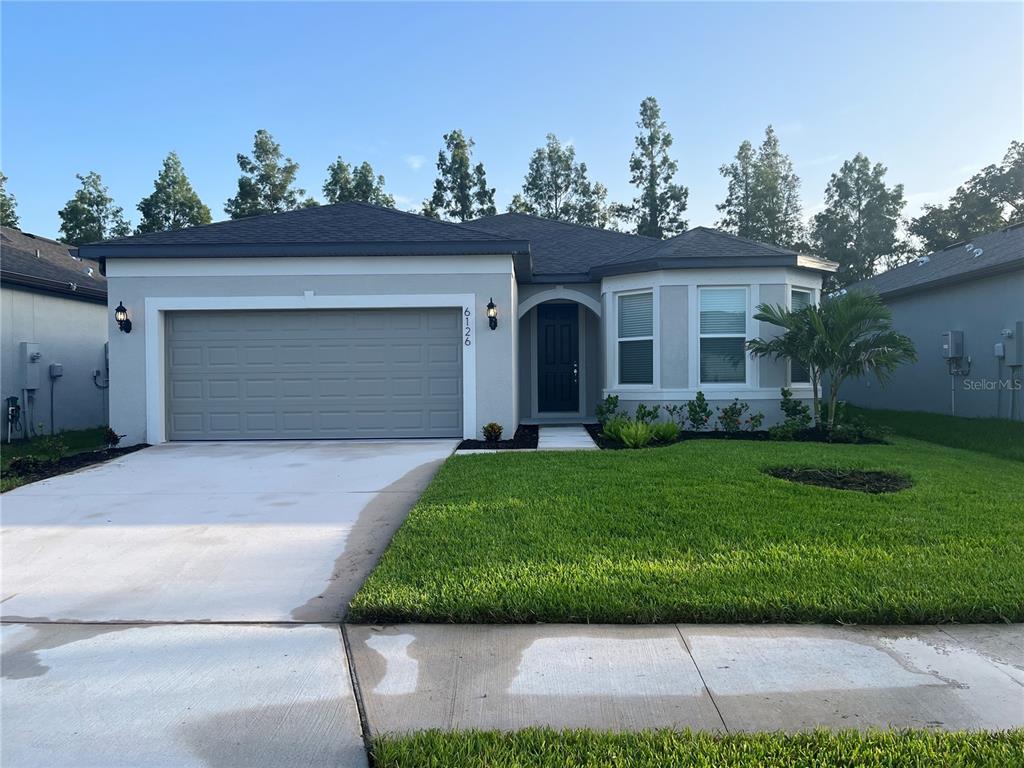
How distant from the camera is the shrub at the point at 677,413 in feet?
36.1

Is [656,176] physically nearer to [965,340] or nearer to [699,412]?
[965,340]

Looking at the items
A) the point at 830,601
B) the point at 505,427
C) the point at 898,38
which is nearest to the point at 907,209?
the point at 898,38

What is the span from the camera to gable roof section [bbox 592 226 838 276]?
35.7 feet

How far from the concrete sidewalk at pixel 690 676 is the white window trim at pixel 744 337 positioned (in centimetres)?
770

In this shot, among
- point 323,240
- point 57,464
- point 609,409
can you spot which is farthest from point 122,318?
point 609,409

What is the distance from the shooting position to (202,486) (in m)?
7.23

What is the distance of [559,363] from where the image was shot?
45.4ft

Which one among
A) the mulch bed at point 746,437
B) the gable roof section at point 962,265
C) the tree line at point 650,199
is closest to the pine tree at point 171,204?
the tree line at point 650,199

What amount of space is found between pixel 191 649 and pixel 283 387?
298 inches

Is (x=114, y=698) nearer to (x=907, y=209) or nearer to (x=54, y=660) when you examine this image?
(x=54, y=660)

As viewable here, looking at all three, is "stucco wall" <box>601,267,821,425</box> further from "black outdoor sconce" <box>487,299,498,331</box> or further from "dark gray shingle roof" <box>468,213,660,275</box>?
"black outdoor sconce" <box>487,299,498,331</box>

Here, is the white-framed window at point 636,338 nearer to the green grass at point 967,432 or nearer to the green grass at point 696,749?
the green grass at point 967,432

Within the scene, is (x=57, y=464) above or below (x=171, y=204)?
below

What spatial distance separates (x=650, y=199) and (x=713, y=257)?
22571 mm
